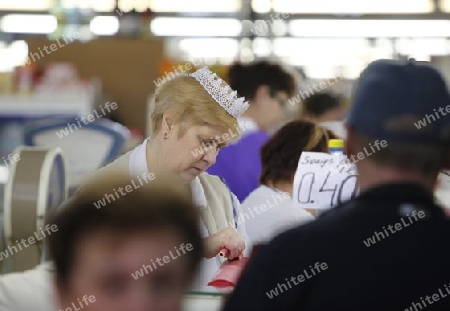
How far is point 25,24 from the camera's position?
12.1 meters

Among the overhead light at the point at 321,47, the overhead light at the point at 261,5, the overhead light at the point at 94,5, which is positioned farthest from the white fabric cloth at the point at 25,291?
the overhead light at the point at 321,47

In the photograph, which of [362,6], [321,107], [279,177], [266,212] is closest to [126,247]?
[266,212]

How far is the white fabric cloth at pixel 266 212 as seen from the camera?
3.05 meters

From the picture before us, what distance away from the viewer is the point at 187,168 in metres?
2.64

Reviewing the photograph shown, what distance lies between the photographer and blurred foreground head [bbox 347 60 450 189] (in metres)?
1.46

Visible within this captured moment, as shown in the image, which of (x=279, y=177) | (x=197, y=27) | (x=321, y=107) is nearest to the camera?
(x=279, y=177)

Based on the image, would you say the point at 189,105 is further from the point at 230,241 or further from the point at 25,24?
the point at 25,24

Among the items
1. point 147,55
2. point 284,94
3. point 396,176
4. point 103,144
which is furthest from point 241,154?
point 147,55

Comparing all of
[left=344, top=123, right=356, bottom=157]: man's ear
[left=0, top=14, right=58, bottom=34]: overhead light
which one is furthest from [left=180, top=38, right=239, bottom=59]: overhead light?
[left=344, top=123, right=356, bottom=157]: man's ear

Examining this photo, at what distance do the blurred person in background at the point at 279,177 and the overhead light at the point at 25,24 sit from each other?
9.22 metres

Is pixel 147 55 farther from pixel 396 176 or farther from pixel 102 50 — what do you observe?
pixel 396 176

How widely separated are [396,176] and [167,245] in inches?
22.3

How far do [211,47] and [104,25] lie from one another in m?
1.63

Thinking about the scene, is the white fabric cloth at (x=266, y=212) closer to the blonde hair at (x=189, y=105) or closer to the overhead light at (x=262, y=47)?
the blonde hair at (x=189, y=105)
